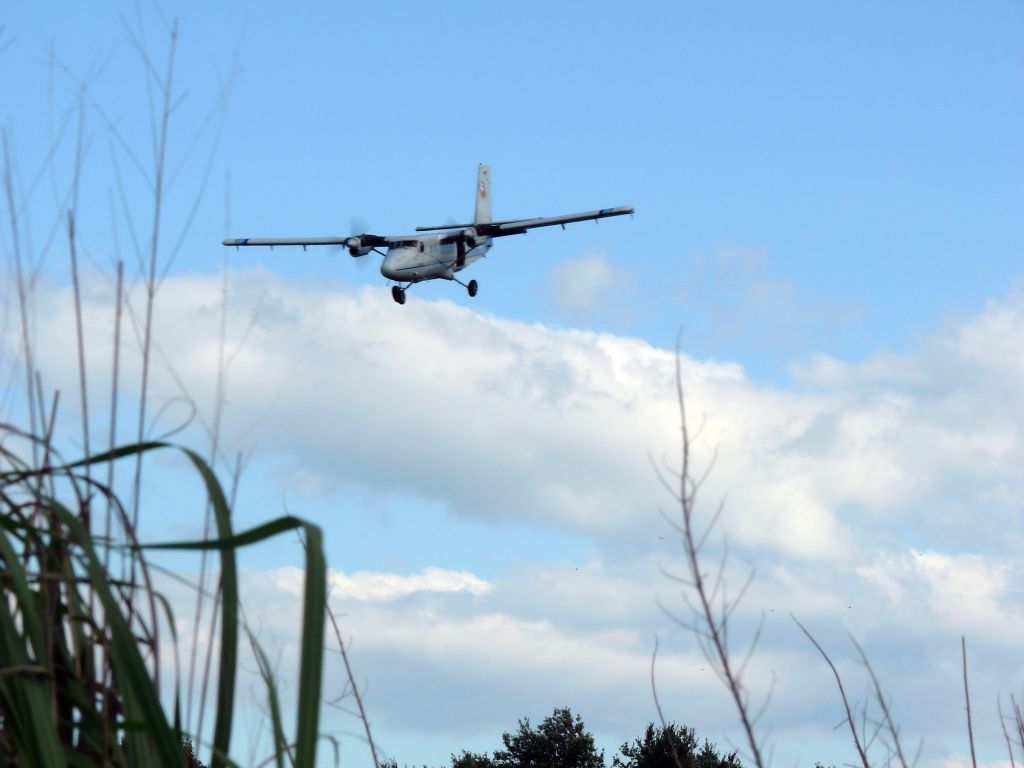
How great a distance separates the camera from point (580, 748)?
65.2m

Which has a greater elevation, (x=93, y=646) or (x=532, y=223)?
(x=532, y=223)

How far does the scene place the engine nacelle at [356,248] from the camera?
152ft

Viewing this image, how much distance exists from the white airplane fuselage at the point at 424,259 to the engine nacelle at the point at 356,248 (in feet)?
11.6

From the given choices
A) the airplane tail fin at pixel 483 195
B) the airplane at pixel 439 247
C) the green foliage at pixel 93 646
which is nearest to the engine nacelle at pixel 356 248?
the airplane at pixel 439 247

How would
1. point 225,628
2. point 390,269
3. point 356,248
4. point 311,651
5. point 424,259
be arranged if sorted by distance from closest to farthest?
point 311,651
point 225,628
point 390,269
point 424,259
point 356,248

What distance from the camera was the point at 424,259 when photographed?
42.1 m

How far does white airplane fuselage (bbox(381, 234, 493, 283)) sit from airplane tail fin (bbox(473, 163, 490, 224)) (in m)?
18.0

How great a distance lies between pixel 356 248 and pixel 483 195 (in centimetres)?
1725

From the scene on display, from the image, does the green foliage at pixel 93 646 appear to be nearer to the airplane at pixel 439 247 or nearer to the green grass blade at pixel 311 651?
the green grass blade at pixel 311 651

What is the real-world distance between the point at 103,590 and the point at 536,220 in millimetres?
41757

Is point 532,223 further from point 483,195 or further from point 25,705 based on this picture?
point 25,705

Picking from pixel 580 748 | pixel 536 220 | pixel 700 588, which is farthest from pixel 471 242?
pixel 700 588

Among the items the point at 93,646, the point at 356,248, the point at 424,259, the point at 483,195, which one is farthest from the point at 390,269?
the point at 93,646

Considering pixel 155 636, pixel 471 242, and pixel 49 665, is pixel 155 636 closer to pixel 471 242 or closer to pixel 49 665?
pixel 49 665
